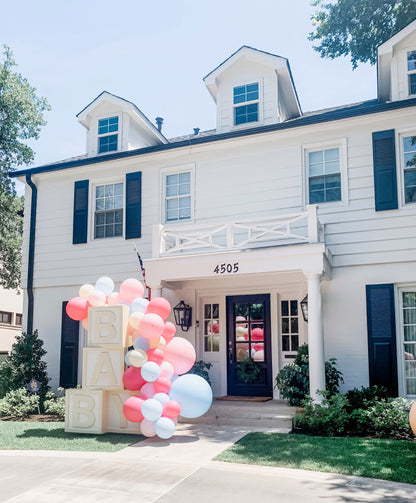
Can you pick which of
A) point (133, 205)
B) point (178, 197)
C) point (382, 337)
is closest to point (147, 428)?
point (382, 337)

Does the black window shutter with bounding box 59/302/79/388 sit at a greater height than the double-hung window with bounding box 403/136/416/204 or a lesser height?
lesser

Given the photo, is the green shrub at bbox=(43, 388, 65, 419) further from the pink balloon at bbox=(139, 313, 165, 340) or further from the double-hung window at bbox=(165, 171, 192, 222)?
the double-hung window at bbox=(165, 171, 192, 222)

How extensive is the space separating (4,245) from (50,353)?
7.00 meters

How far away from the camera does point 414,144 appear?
10.2 meters

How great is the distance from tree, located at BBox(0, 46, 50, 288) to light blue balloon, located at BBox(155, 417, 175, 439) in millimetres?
10932

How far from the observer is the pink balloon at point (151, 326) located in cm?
815

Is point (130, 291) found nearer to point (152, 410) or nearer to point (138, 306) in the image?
point (138, 306)

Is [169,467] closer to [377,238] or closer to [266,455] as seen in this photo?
[266,455]

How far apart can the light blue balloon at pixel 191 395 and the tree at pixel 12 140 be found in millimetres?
10638

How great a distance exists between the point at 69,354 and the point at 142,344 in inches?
198

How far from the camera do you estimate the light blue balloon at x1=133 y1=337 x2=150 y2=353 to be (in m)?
8.31

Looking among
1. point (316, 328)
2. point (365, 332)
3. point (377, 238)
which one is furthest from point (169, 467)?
point (377, 238)

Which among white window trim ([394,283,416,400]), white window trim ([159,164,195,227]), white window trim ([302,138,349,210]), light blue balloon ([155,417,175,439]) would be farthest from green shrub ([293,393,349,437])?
white window trim ([159,164,195,227])

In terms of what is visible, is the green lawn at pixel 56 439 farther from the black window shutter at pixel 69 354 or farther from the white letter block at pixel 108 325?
the black window shutter at pixel 69 354
